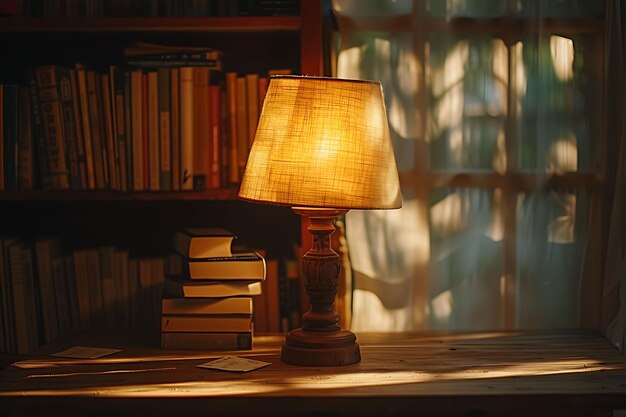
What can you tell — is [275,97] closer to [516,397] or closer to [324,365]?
[324,365]

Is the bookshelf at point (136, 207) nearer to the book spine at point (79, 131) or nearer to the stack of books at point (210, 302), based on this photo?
the book spine at point (79, 131)

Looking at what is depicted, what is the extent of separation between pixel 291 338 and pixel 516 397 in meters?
0.50

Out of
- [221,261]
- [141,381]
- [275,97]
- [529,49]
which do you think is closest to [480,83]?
[529,49]

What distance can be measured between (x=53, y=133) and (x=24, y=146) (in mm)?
86

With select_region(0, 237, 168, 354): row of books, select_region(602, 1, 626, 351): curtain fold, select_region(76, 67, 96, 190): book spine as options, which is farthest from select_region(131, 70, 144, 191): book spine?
select_region(602, 1, 626, 351): curtain fold

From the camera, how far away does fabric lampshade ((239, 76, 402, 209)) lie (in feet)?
6.00

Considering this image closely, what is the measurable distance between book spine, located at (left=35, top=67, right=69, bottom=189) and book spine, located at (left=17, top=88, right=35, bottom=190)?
0.15ft

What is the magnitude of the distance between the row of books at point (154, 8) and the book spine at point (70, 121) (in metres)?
0.16

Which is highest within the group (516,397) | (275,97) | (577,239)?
(275,97)

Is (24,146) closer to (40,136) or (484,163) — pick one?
(40,136)

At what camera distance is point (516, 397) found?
5.68 feet

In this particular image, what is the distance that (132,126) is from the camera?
2207mm

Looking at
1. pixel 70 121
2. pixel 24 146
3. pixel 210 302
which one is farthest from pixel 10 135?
pixel 210 302

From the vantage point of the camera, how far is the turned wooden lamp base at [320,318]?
195 cm
